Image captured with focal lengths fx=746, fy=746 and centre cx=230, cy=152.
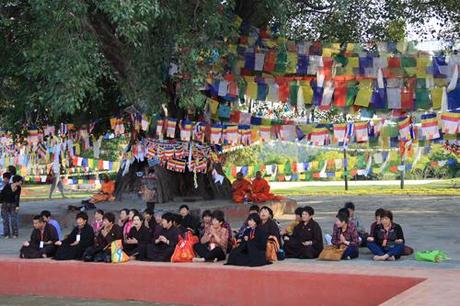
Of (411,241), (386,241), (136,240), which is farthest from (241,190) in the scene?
(386,241)

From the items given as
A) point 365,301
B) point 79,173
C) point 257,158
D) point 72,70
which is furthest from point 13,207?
point 257,158

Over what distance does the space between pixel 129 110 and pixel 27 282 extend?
6.97 m

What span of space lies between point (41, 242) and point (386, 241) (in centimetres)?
531

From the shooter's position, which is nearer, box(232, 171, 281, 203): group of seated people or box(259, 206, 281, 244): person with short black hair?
box(259, 206, 281, 244): person with short black hair

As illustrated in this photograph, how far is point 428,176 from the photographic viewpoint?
148 ft

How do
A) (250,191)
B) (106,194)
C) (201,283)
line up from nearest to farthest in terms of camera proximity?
(201,283) → (250,191) → (106,194)

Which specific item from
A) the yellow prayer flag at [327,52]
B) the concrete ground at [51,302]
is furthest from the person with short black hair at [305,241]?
the yellow prayer flag at [327,52]

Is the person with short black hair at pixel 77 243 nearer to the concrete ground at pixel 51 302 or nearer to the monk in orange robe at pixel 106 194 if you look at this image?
the concrete ground at pixel 51 302

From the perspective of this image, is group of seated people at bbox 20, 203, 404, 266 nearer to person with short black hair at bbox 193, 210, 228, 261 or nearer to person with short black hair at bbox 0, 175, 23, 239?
person with short black hair at bbox 193, 210, 228, 261

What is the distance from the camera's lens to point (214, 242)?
1092 centimetres

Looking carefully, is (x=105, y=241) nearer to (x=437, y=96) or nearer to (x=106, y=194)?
(x=437, y=96)

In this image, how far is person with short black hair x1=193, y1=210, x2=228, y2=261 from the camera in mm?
10680

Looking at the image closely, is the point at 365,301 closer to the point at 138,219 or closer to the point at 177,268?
the point at 177,268

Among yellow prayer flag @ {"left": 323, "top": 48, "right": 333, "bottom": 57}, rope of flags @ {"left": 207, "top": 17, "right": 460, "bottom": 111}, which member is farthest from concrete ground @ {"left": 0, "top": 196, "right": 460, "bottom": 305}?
yellow prayer flag @ {"left": 323, "top": 48, "right": 333, "bottom": 57}
